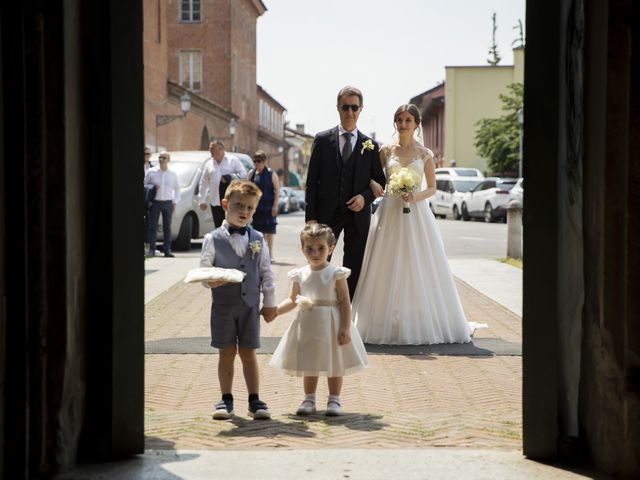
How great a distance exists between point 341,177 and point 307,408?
10.7ft

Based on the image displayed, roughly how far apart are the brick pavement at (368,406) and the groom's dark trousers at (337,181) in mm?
1355

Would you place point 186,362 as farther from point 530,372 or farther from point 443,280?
point 530,372

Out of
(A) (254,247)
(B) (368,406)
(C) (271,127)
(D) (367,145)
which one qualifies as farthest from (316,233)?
(C) (271,127)

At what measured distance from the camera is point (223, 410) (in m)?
5.62

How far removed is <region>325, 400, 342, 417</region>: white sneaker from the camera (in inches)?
225

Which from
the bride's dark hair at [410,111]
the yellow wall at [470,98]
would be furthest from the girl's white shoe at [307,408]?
the yellow wall at [470,98]

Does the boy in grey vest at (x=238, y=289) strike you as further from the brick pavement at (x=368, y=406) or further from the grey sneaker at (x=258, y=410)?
the brick pavement at (x=368, y=406)

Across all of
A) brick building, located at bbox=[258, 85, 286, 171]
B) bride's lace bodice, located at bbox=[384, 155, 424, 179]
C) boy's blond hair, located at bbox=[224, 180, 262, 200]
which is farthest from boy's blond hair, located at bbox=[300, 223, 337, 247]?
brick building, located at bbox=[258, 85, 286, 171]

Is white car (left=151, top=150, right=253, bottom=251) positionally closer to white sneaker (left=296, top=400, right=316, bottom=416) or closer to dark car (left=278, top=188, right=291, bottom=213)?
white sneaker (left=296, top=400, right=316, bottom=416)

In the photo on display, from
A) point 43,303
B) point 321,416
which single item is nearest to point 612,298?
point 321,416

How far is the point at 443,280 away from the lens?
8719 millimetres

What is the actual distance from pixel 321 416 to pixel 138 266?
1.53 m

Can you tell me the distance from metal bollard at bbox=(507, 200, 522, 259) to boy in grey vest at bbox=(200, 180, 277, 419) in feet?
41.5

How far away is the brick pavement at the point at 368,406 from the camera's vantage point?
16.9ft
